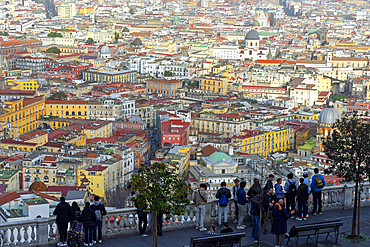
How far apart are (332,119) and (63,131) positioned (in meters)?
15.0

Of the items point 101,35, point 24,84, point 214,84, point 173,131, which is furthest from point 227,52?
point 173,131

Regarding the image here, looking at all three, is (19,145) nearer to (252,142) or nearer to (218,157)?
(218,157)

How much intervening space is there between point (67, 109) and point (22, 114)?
4113 mm

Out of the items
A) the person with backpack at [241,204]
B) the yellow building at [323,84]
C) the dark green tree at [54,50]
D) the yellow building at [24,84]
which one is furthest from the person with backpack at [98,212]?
the dark green tree at [54,50]

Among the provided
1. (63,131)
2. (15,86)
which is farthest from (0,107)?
(15,86)

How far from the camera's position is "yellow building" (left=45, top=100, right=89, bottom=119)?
44.6 meters

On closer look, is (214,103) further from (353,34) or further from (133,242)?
(353,34)

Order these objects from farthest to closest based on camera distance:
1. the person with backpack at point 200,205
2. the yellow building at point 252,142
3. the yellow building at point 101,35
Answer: the yellow building at point 101,35 → the yellow building at point 252,142 → the person with backpack at point 200,205

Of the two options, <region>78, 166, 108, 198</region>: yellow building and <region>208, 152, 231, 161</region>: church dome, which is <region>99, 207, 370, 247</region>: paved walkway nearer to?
<region>78, 166, 108, 198</region>: yellow building

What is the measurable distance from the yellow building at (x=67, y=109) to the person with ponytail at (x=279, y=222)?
34.6 m

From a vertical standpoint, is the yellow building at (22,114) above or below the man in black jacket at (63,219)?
below

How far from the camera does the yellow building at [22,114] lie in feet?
131

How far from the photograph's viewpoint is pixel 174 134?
37500 millimetres

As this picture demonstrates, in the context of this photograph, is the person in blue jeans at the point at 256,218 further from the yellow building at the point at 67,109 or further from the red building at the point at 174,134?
the yellow building at the point at 67,109
